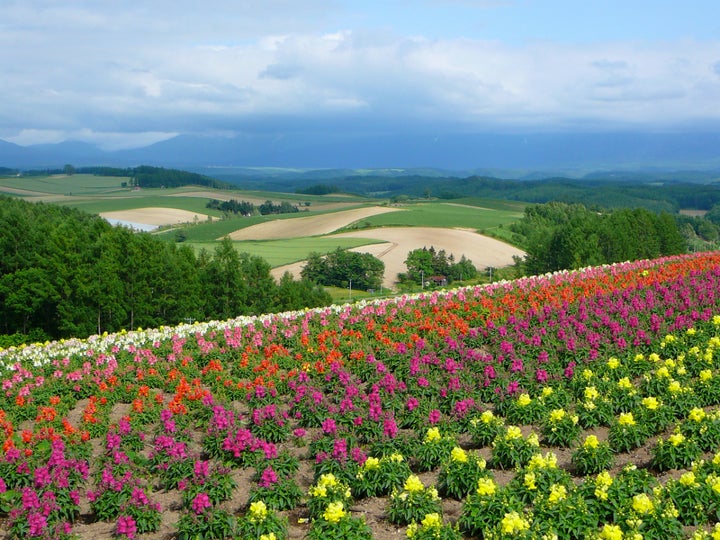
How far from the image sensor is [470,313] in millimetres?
20422

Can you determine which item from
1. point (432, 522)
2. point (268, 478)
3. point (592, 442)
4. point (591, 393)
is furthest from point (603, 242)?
point (432, 522)

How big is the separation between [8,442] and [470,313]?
41.2ft

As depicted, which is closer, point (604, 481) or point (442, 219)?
point (604, 481)

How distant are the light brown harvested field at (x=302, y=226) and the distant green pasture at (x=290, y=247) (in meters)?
8.08

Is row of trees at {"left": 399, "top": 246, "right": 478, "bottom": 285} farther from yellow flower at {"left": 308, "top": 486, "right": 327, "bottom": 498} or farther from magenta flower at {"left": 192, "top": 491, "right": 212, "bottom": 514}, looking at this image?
magenta flower at {"left": 192, "top": 491, "right": 212, "bottom": 514}

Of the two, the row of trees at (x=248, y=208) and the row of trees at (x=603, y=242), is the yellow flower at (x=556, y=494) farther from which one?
the row of trees at (x=248, y=208)

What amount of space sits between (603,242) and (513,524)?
60.7 metres

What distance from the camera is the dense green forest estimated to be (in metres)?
37.6

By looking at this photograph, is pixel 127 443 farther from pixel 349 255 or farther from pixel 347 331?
pixel 349 255

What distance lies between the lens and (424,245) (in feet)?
246

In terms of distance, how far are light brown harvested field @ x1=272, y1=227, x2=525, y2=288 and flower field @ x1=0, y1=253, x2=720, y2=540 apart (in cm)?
4364

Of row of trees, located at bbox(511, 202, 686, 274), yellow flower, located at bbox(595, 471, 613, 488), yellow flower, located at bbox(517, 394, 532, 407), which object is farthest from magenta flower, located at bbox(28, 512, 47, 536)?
row of trees, located at bbox(511, 202, 686, 274)

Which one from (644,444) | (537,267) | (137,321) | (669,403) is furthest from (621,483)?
(537,267)

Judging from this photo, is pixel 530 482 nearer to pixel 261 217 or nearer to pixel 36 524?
pixel 36 524
